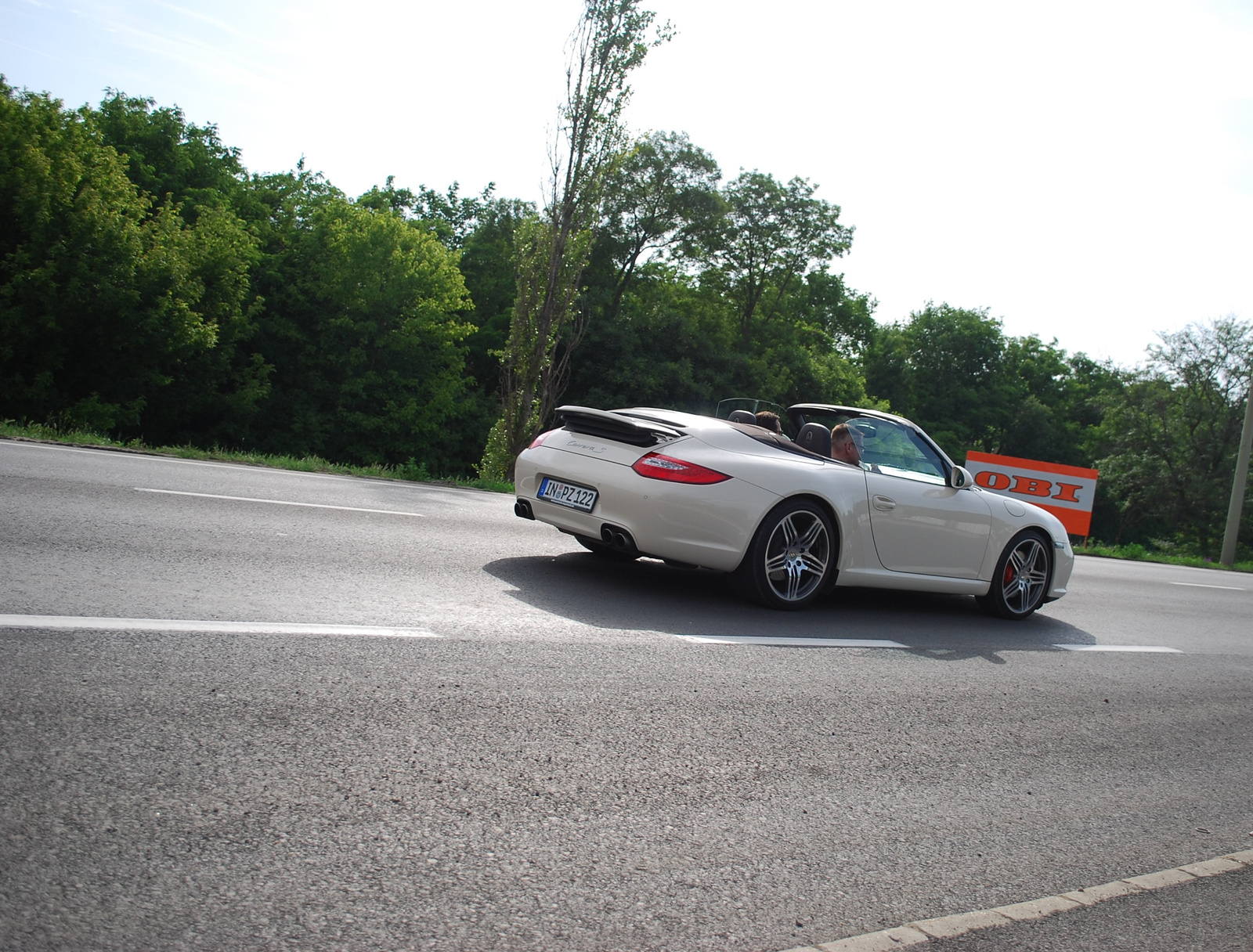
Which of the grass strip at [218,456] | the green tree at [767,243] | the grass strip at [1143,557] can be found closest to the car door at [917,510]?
the grass strip at [218,456]

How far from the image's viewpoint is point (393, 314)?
4866cm

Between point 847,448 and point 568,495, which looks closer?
point 568,495

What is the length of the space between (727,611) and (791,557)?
2.07 feet

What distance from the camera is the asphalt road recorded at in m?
2.42

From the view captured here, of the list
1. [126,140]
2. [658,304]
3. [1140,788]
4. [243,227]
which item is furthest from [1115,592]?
[126,140]

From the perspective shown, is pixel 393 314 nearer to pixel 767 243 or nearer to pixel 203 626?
pixel 767 243

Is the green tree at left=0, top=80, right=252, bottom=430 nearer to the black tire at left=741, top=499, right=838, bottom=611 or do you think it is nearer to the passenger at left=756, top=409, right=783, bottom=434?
the passenger at left=756, top=409, right=783, bottom=434

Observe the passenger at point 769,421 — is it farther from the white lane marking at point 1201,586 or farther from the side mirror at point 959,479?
the white lane marking at point 1201,586

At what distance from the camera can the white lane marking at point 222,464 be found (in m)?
11.4

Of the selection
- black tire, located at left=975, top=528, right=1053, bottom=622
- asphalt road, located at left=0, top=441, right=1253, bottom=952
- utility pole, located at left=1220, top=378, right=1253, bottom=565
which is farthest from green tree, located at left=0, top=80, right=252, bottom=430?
utility pole, located at left=1220, top=378, right=1253, bottom=565

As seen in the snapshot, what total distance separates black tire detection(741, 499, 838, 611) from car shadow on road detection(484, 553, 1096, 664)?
0.13 m

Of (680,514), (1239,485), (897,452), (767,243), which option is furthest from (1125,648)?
(767,243)

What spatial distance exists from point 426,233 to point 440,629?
171 ft

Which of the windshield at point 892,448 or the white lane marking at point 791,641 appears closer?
the white lane marking at point 791,641
